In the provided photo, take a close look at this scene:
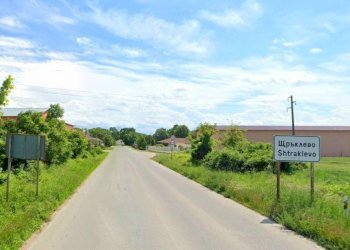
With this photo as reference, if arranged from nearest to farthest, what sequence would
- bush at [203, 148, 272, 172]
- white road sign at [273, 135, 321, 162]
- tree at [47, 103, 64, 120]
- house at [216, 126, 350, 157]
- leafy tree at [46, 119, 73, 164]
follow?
1. white road sign at [273, 135, 321, 162]
2. bush at [203, 148, 272, 172]
3. leafy tree at [46, 119, 73, 164]
4. tree at [47, 103, 64, 120]
5. house at [216, 126, 350, 157]

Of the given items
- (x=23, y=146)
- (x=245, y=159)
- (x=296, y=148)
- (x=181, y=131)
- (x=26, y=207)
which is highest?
(x=181, y=131)

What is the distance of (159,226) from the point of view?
36.5 feet

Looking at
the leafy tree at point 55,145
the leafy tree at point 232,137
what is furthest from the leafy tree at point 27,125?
the leafy tree at point 232,137

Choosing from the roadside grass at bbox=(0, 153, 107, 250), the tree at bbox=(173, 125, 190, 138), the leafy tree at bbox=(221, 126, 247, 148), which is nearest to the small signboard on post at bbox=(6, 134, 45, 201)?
the roadside grass at bbox=(0, 153, 107, 250)

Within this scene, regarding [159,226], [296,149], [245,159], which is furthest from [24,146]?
[245,159]

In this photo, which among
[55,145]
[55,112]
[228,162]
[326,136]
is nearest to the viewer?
[55,145]

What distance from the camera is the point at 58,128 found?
3394cm

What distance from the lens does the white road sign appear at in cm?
1434

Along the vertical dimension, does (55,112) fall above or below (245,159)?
above

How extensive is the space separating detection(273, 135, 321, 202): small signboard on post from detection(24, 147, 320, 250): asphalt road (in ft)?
6.78

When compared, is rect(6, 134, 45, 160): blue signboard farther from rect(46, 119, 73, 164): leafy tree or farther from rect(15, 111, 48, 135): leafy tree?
rect(46, 119, 73, 164): leafy tree

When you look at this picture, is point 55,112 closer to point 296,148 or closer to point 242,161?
point 242,161

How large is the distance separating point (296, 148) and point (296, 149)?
0.03 meters

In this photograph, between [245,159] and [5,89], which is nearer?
[5,89]
